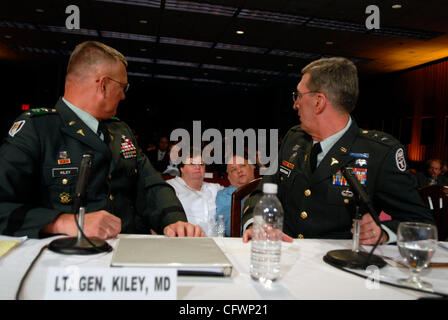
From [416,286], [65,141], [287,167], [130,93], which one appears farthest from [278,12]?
[130,93]

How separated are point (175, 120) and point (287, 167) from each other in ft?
46.8

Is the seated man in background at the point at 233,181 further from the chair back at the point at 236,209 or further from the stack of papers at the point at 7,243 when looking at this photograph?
the stack of papers at the point at 7,243

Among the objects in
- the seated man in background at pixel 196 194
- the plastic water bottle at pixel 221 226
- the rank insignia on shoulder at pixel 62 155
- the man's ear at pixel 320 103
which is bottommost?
the plastic water bottle at pixel 221 226

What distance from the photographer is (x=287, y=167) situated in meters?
1.84

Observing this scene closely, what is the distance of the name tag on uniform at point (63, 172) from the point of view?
1.49m

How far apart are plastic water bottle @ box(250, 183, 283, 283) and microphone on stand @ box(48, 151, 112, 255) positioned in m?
0.43

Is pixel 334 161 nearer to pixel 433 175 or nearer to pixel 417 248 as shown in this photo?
pixel 417 248

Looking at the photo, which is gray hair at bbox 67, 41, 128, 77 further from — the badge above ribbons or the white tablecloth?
the badge above ribbons

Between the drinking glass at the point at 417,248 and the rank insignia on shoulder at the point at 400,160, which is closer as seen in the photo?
the drinking glass at the point at 417,248

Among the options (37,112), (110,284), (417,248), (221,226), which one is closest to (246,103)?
(221,226)

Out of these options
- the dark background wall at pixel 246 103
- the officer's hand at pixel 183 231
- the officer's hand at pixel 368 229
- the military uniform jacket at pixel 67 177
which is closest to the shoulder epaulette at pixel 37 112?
the military uniform jacket at pixel 67 177

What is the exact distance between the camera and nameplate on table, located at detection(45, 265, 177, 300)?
729mm

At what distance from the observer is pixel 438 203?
2.61 meters

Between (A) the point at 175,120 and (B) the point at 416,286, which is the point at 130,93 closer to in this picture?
(A) the point at 175,120
